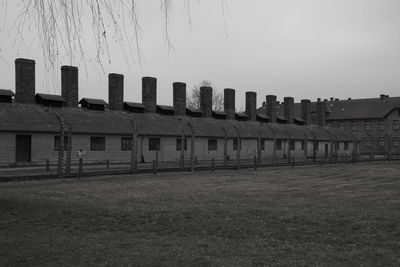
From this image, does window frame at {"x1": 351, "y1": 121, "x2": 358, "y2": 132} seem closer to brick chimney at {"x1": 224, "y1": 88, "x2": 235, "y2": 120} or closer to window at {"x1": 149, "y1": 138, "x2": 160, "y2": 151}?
brick chimney at {"x1": 224, "y1": 88, "x2": 235, "y2": 120}

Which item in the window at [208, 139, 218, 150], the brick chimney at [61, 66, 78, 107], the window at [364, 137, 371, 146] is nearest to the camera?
the brick chimney at [61, 66, 78, 107]

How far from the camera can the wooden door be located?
28.9m

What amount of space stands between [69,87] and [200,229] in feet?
99.0

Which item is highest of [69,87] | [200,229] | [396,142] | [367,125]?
[69,87]

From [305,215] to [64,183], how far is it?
11.6m

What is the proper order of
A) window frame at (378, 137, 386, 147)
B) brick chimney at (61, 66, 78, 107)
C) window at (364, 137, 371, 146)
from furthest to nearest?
1. window at (364, 137, 371, 146)
2. window frame at (378, 137, 386, 147)
3. brick chimney at (61, 66, 78, 107)

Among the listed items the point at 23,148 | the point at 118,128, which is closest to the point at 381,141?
the point at 118,128

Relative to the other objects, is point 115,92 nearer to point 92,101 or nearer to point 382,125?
point 92,101

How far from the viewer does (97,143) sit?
1294 inches

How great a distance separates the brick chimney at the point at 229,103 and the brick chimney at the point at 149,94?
1012 centimetres

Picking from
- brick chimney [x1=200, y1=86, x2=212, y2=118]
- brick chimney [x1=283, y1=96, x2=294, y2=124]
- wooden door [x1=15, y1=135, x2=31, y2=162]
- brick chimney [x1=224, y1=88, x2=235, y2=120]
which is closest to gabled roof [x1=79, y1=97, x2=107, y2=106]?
wooden door [x1=15, y1=135, x2=31, y2=162]

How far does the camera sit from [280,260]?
6.64 metres

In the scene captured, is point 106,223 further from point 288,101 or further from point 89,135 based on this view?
point 288,101

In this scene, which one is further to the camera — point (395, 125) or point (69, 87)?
point (395, 125)
